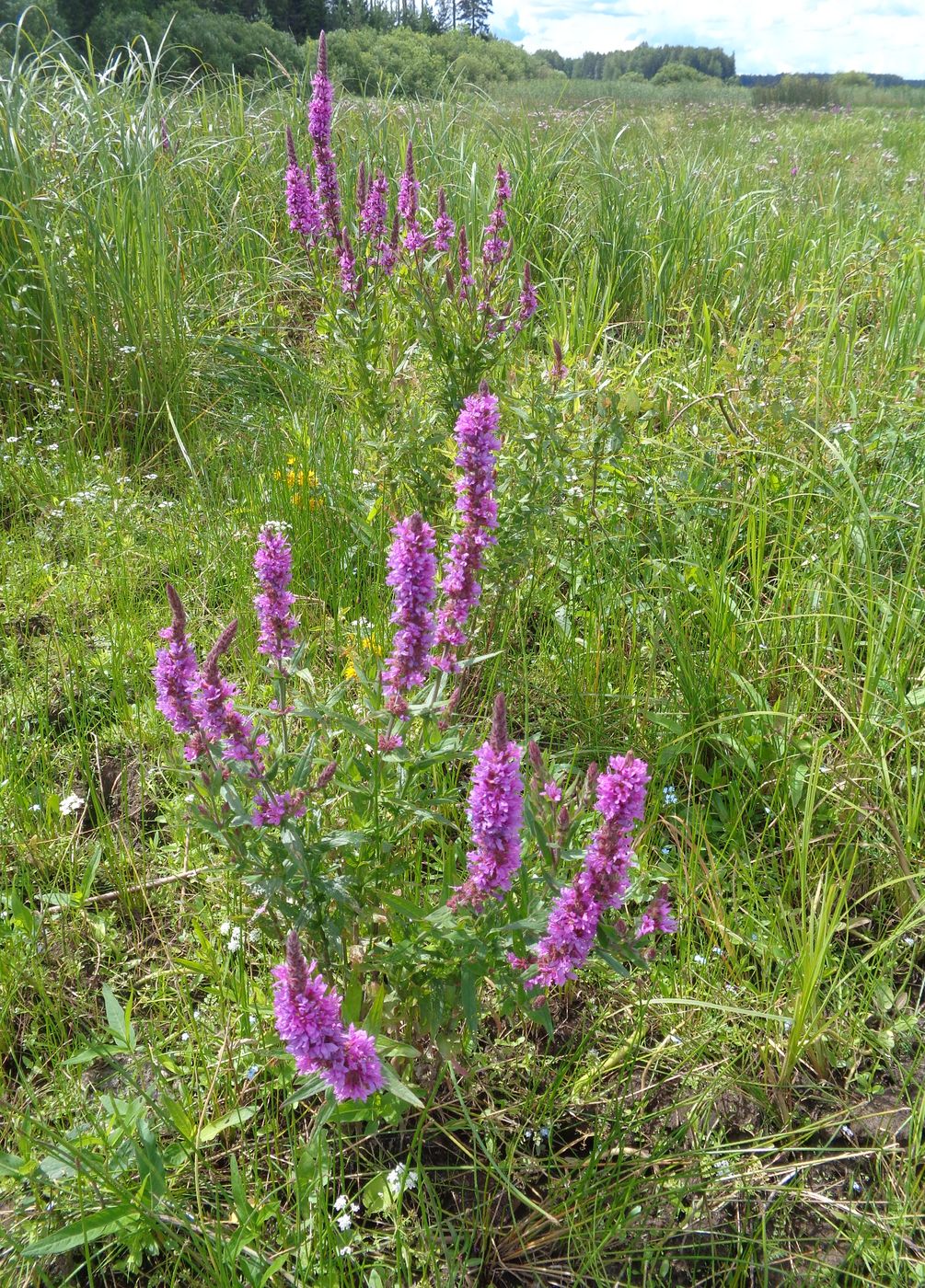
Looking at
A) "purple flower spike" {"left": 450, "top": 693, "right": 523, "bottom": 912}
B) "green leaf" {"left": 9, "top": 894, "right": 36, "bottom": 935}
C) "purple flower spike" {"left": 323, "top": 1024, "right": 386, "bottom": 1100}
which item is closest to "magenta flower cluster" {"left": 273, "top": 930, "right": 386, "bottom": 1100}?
"purple flower spike" {"left": 323, "top": 1024, "right": 386, "bottom": 1100}

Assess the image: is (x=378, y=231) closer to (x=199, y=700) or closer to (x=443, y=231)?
(x=443, y=231)

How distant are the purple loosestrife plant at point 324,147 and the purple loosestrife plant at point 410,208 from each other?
24 centimetres

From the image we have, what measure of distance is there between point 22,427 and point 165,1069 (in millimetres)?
3314

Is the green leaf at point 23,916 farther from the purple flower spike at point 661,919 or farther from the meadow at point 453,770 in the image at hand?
the purple flower spike at point 661,919

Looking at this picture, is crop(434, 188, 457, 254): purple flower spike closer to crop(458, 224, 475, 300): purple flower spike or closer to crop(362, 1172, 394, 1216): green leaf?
crop(458, 224, 475, 300): purple flower spike

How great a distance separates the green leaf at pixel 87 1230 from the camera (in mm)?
1336

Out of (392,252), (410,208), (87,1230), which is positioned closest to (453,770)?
(87,1230)

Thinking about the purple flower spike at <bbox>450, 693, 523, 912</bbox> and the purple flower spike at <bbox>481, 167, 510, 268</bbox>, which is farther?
the purple flower spike at <bbox>481, 167, 510, 268</bbox>

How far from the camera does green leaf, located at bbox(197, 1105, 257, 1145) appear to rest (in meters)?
1.58

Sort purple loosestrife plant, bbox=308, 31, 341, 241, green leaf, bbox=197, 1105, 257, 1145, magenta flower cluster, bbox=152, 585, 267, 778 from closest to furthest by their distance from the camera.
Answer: magenta flower cluster, bbox=152, 585, 267, 778 → green leaf, bbox=197, 1105, 257, 1145 → purple loosestrife plant, bbox=308, 31, 341, 241

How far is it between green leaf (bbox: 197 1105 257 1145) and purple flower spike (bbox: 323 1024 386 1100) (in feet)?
1.51

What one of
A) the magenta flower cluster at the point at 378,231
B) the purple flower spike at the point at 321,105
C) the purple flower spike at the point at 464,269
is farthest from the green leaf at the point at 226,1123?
the purple flower spike at the point at 321,105

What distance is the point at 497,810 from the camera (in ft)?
4.38

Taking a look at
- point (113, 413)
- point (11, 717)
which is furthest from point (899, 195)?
point (11, 717)
